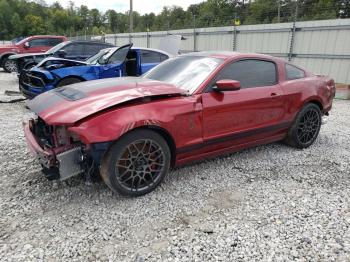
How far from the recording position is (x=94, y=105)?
9.75 feet

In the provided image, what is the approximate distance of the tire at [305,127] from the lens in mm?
4602

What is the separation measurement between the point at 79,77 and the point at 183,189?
14.7ft

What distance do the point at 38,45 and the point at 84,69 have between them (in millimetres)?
8987

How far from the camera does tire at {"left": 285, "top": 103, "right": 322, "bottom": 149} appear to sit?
15.1ft

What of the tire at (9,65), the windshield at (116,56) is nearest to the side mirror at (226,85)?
the windshield at (116,56)

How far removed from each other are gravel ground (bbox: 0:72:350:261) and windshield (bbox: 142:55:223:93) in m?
1.10

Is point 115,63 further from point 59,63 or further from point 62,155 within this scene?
point 62,155

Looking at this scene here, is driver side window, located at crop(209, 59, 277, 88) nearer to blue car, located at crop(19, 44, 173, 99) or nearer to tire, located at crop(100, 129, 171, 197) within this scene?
tire, located at crop(100, 129, 171, 197)

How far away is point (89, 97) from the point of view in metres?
3.15

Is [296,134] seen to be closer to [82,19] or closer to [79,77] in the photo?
[79,77]

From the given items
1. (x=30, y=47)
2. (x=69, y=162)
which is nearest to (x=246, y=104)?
(x=69, y=162)

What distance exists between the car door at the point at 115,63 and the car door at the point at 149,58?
21.4 inches

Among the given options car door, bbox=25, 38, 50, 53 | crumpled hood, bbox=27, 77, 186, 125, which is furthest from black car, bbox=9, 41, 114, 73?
crumpled hood, bbox=27, 77, 186, 125

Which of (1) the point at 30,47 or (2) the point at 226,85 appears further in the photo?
(1) the point at 30,47
